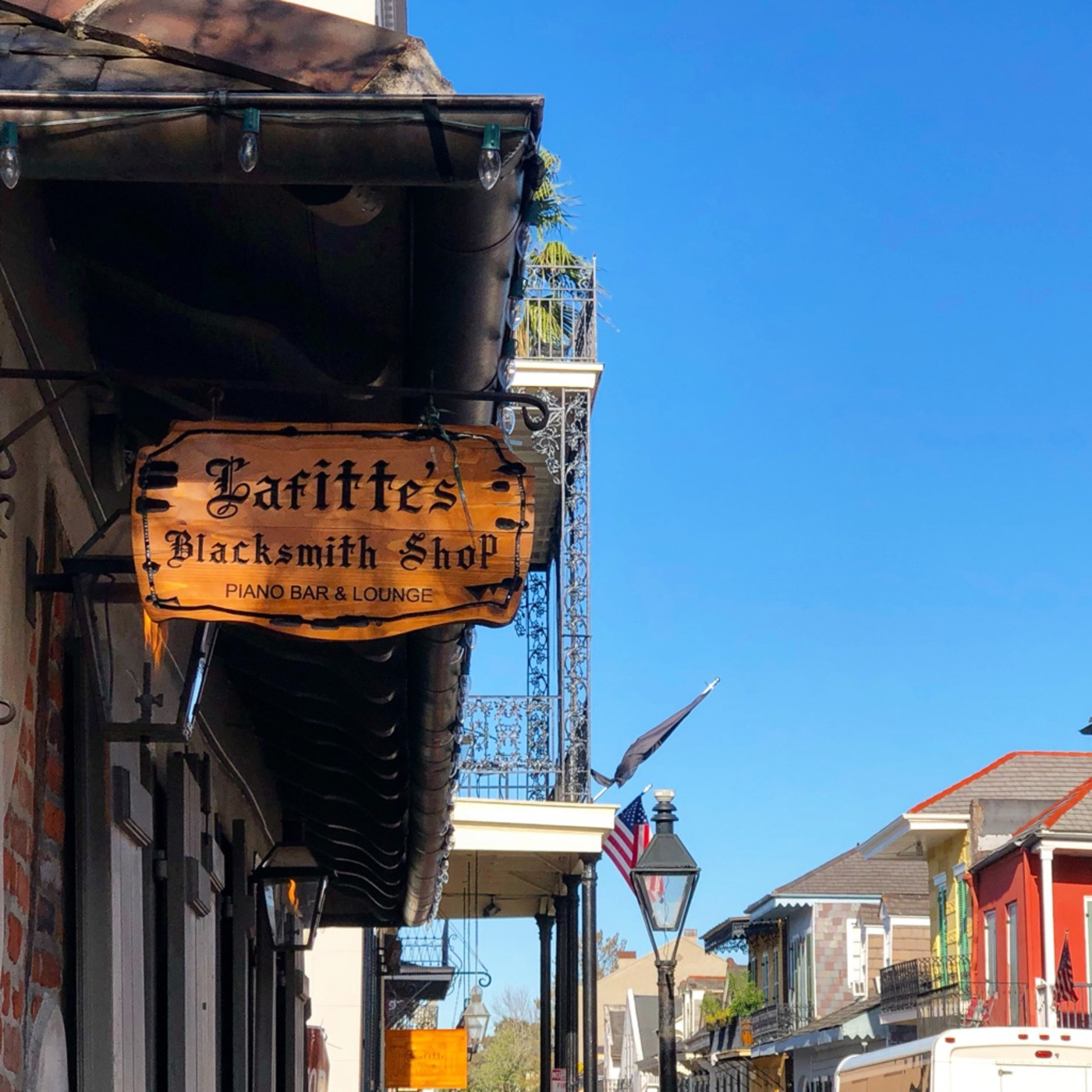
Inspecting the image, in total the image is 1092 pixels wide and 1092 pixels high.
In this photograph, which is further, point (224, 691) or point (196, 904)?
point (224, 691)

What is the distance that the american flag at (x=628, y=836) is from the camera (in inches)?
661

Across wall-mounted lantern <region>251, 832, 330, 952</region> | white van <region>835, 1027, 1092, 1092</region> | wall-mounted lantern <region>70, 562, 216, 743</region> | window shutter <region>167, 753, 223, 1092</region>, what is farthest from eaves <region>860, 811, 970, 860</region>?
wall-mounted lantern <region>70, 562, 216, 743</region>

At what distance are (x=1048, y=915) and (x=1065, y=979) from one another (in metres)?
0.99

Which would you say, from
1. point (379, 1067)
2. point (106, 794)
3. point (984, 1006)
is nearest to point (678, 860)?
point (106, 794)

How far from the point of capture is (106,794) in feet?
15.3

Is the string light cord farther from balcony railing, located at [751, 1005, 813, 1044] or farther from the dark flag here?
balcony railing, located at [751, 1005, 813, 1044]

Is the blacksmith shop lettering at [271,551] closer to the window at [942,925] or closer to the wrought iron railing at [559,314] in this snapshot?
the wrought iron railing at [559,314]

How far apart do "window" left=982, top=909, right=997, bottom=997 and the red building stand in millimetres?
502

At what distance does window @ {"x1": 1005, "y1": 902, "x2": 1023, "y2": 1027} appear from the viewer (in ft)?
92.8

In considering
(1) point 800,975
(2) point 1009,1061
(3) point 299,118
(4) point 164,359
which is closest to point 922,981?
(1) point 800,975

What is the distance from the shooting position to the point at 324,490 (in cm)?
379

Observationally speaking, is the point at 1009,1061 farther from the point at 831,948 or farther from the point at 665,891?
the point at 831,948

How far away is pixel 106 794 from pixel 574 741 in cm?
1429

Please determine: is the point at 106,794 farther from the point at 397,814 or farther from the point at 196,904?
the point at 397,814
